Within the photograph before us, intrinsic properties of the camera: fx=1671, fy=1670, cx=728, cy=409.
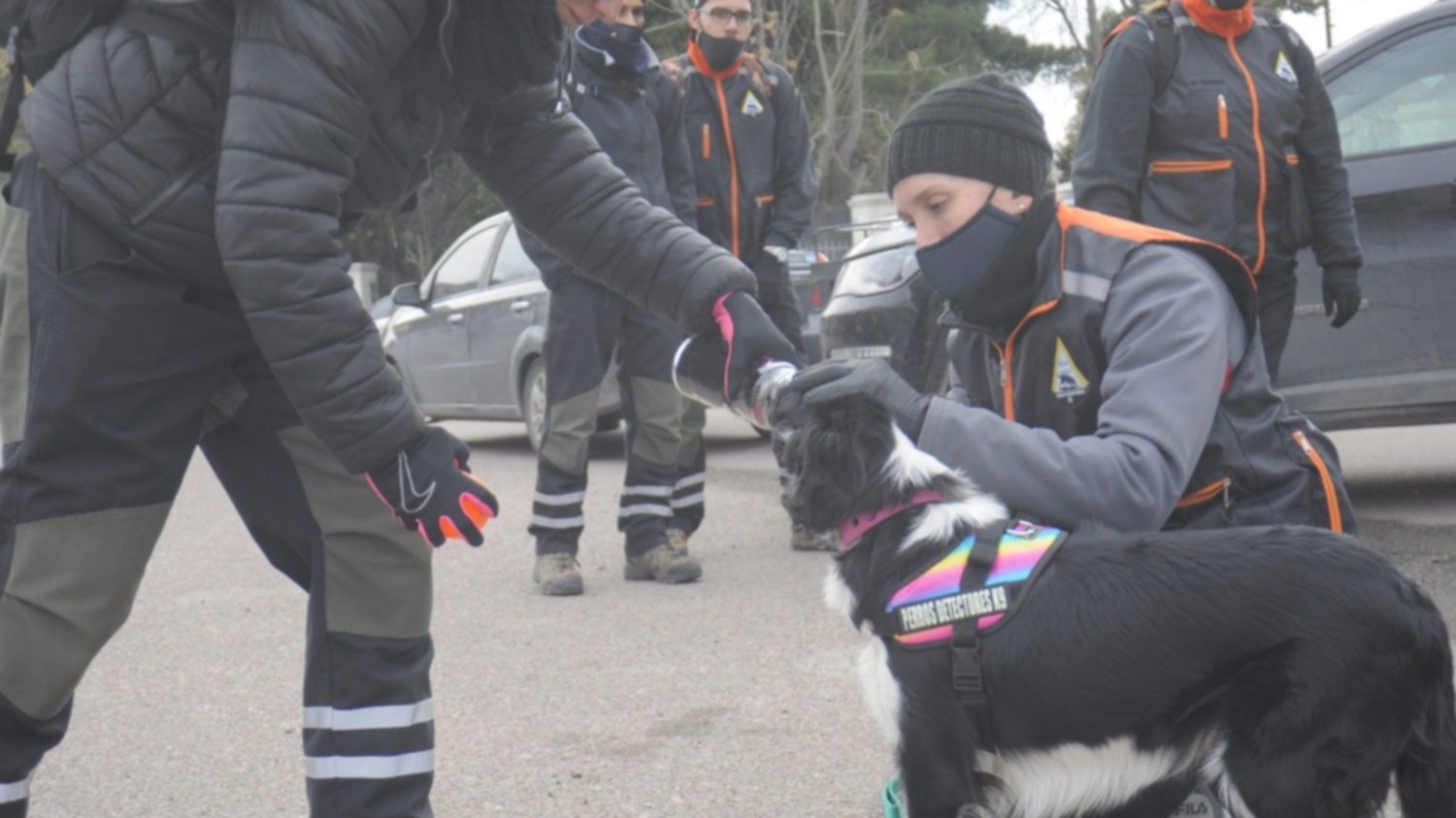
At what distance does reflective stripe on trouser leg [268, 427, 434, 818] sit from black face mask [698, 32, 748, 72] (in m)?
4.65

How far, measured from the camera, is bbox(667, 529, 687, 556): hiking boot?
6.95 meters

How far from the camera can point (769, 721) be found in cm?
468

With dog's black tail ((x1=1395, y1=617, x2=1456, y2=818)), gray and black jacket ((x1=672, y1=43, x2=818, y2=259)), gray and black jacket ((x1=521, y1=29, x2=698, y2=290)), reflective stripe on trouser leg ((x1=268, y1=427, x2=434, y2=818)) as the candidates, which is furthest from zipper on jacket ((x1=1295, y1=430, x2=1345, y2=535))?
gray and black jacket ((x1=672, y1=43, x2=818, y2=259))

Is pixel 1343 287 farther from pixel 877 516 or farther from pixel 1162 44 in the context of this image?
pixel 877 516

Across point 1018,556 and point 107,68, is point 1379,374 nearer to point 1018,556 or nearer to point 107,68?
point 1018,556

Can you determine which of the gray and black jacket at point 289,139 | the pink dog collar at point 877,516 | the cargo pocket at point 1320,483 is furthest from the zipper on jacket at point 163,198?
the cargo pocket at point 1320,483

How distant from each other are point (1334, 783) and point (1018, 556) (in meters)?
0.60

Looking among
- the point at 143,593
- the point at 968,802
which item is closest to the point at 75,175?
the point at 968,802

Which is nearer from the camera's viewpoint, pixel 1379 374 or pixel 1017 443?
pixel 1017 443

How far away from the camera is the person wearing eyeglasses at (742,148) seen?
24.3ft

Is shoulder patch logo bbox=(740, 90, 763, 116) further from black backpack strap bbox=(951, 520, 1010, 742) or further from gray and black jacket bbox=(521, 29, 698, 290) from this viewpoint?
black backpack strap bbox=(951, 520, 1010, 742)

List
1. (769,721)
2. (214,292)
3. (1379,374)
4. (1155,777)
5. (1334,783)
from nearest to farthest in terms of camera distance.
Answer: (1334,783), (1155,777), (214,292), (769,721), (1379,374)

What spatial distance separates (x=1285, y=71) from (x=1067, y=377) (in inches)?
118

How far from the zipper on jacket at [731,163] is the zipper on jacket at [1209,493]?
175 inches
